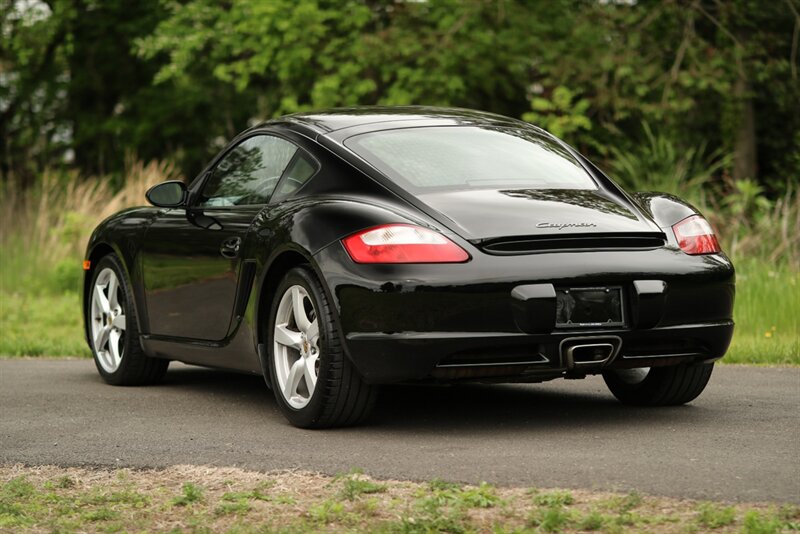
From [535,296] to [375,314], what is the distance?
0.67 metres

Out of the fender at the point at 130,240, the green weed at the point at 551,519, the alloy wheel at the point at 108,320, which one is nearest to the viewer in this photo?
the green weed at the point at 551,519

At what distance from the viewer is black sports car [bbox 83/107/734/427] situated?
18.9ft

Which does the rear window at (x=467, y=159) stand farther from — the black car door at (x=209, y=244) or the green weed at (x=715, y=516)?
the green weed at (x=715, y=516)

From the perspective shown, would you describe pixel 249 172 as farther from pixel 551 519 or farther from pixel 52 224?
pixel 52 224

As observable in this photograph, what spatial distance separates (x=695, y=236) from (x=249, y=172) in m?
2.36

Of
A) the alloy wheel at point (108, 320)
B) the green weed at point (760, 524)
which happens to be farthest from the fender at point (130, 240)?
the green weed at point (760, 524)

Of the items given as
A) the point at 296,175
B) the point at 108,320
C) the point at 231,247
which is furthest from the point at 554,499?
the point at 108,320

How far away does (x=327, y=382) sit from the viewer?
6031 millimetres

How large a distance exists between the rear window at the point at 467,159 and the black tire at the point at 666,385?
1.02m

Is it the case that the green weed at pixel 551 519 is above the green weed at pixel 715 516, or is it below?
above

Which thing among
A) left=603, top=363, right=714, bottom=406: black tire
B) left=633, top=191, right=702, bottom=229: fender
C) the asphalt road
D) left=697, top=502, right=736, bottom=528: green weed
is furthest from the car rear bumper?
left=697, top=502, right=736, bottom=528: green weed

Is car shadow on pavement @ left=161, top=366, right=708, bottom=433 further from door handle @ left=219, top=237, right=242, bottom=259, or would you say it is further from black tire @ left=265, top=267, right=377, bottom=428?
door handle @ left=219, top=237, right=242, bottom=259

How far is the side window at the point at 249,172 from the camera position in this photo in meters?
6.99

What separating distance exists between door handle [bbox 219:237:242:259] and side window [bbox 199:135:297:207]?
0.24 m
